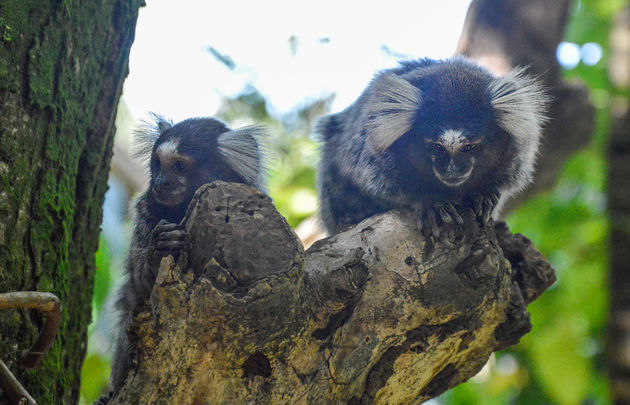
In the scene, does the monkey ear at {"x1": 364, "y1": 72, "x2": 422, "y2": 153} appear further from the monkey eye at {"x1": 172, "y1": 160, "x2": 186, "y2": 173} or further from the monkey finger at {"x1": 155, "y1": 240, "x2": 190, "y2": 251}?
the monkey finger at {"x1": 155, "y1": 240, "x2": 190, "y2": 251}

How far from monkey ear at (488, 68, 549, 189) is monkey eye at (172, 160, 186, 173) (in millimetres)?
1487

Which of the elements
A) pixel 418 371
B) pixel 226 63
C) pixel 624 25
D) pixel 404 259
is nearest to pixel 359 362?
pixel 418 371

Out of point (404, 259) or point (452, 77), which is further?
point (452, 77)

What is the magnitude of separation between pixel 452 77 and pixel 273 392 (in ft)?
5.69

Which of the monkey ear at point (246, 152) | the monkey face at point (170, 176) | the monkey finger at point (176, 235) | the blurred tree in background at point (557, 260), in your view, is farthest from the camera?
the blurred tree in background at point (557, 260)

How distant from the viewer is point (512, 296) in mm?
2459

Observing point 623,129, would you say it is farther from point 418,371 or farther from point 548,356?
point 418,371

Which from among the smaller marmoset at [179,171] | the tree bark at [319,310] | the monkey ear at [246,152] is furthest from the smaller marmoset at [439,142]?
the smaller marmoset at [179,171]

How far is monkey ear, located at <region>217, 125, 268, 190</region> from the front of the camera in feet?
10.3

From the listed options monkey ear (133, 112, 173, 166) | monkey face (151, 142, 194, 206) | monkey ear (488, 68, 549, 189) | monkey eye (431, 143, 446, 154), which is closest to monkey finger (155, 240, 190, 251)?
monkey face (151, 142, 194, 206)

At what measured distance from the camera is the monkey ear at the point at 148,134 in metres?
3.41

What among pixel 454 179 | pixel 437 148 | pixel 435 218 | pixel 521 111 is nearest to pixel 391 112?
pixel 437 148

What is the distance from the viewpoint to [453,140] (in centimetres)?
269

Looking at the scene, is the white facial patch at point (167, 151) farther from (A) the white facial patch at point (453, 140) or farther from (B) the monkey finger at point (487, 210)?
(B) the monkey finger at point (487, 210)
